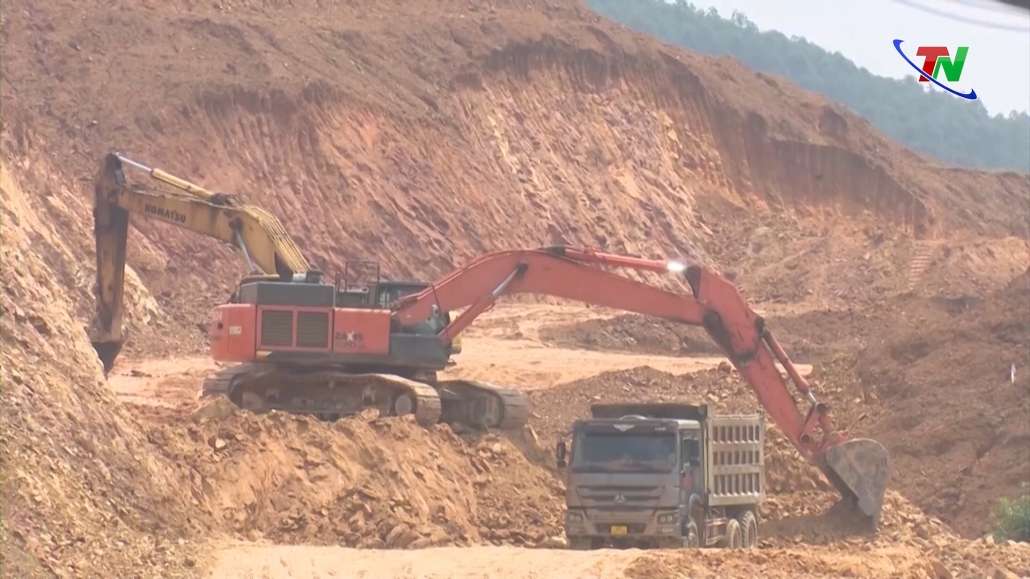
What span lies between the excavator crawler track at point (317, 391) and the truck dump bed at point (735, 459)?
4.21 meters

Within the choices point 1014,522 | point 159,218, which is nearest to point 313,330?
point 159,218

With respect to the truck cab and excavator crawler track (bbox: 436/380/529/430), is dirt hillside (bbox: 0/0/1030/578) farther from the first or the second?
the truck cab

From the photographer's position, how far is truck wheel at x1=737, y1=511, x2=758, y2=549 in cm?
1992

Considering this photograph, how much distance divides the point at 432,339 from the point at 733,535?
Answer: 5.22 m

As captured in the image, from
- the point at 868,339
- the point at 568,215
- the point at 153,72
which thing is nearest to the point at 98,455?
the point at 868,339

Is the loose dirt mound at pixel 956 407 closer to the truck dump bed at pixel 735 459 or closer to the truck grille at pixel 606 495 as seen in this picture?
the truck dump bed at pixel 735 459

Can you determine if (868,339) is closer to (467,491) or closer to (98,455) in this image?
(467,491)

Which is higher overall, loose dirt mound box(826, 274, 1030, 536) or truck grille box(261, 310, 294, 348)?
truck grille box(261, 310, 294, 348)

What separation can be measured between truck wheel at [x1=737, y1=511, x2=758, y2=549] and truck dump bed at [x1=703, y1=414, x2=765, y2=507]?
0.52 ft

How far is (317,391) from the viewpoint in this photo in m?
22.7

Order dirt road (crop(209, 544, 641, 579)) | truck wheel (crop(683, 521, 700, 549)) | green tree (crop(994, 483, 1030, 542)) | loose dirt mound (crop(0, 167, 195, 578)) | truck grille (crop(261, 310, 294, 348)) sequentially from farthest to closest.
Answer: green tree (crop(994, 483, 1030, 542))
truck grille (crop(261, 310, 294, 348))
truck wheel (crop(683, 521, 700, 549))
dirt road (crop(209, 544, 641, 579))
loose dirt mound (crop(0, 167, 195, 578))

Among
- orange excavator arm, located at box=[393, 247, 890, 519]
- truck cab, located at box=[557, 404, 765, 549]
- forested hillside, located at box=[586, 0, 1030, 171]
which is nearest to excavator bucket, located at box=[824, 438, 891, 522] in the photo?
orange excavator arm, located at box=[393, 247, 890, 519]

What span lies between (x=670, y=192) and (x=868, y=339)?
61.1ft

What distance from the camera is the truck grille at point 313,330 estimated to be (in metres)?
22.1
